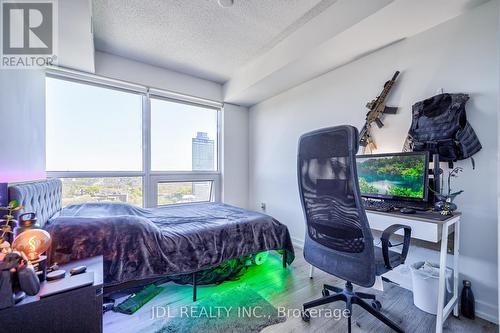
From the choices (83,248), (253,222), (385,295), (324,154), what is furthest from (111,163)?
(385,295)

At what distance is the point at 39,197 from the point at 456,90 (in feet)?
11.2

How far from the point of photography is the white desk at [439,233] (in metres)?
1.49

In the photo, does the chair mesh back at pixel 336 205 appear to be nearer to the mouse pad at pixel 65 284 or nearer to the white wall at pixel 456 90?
the white wall at pixel 456 90

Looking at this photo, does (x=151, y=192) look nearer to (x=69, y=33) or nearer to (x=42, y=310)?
(x=69, y=33)

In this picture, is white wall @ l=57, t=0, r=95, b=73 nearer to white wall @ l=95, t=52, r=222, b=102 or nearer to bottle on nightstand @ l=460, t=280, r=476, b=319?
white wall @ l=95, t=52, r=222, b=102

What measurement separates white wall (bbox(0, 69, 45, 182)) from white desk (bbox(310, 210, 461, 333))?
2.74 meters

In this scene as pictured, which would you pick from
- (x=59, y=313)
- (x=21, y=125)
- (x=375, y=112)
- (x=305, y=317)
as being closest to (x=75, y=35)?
(x=21, y=125)

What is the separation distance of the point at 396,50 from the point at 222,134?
2772 millimetres

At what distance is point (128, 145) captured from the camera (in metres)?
3.25

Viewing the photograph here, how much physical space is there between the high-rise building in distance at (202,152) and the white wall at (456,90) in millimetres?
1727

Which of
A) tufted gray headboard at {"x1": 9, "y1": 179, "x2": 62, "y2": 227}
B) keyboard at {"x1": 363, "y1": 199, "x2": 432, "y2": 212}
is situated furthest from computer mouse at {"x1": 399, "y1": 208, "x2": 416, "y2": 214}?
tufted gray headboard at {"x1": 9, "y1": 179, "x2": 62, "y2": 227}

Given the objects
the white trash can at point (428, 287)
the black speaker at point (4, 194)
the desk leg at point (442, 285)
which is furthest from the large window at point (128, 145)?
the desk leg at point (442, 285)

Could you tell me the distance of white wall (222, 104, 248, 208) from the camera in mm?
4035

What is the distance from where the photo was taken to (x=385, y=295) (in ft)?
6.59
